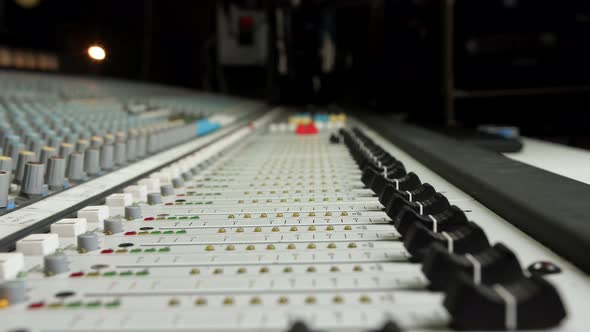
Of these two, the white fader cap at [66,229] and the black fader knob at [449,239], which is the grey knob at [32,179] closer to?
Answer: the white fader cap at [66,229]

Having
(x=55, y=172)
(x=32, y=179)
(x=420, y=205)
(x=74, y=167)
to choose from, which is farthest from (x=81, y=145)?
(x=420, y=205)

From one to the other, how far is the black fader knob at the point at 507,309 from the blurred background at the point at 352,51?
3464 millimetres

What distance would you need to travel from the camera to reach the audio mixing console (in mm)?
782

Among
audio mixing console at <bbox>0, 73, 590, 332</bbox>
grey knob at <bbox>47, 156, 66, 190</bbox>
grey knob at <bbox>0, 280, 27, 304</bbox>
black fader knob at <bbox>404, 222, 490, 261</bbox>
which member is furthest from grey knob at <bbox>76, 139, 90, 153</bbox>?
black fader knob at <bbox>404, 222, 490, 261</bbox>

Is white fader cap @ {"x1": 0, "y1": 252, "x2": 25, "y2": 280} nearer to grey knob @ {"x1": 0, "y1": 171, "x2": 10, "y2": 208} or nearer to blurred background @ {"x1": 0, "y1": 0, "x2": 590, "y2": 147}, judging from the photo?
grey knob @ {"x1": 0, "y1": 171, "x2": 10, "y2": 208}

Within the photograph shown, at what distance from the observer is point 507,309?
694mm

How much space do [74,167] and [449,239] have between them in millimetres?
1174

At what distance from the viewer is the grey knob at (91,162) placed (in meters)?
1.90

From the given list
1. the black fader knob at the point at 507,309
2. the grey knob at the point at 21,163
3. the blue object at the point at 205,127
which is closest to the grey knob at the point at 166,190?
the grey knob at the point at 21,163

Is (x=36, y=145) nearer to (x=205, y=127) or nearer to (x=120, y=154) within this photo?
(x=120, y=154)

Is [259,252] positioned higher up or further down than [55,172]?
further down

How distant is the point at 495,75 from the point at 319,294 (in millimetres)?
4006

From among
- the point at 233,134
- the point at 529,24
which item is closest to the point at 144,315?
the point at 233,134

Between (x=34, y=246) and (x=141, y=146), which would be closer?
(x=34, y=246)
